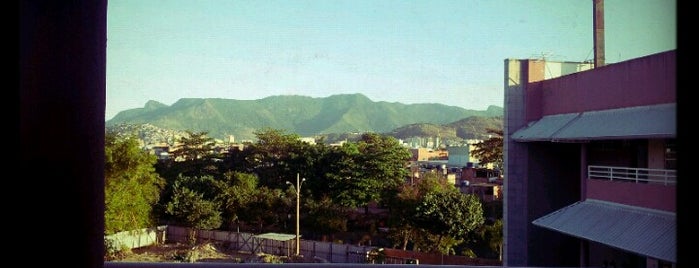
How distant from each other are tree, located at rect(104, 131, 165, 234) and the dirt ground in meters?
0.53

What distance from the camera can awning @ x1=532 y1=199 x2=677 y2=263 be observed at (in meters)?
5.52

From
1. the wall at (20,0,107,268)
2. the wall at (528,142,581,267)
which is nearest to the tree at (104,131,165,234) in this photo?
the wall at (528,142,581,267)

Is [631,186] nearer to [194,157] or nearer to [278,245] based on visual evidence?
[278,245]

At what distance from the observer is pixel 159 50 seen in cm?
1736

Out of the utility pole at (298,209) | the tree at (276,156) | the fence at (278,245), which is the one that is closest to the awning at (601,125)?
the fence at (278,245)

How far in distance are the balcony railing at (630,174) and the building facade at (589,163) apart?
0.06ft

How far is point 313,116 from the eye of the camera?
27.3 meters

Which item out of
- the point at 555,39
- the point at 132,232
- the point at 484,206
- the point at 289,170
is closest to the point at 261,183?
the point at 289,170

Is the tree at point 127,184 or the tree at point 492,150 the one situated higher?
the tree at point 492,150

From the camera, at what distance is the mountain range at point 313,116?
23055 mm

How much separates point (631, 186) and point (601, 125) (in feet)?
3.09

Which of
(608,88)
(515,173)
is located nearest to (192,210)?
(515,173)

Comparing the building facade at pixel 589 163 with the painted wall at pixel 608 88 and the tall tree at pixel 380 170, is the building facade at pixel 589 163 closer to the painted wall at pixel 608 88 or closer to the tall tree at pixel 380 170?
the painted wall at pixel 608 88

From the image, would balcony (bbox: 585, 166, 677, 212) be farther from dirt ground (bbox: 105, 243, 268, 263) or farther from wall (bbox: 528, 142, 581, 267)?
dirt ground (bbox: 105, 243, 268, 263)
